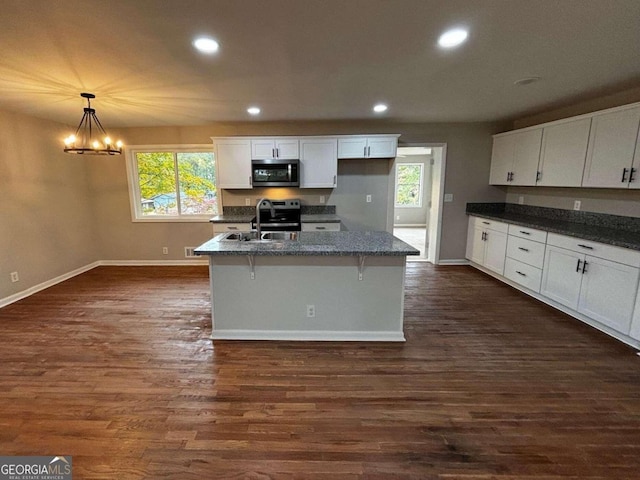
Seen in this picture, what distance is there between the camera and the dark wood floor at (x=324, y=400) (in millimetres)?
1609

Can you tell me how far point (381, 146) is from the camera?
4.68 m

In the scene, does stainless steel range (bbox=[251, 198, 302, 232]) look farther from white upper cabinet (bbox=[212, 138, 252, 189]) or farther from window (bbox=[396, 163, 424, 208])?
Result: window (bbox=[396, 163, 424, 208])

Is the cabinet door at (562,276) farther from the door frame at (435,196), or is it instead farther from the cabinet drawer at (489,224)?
the door frame at (435,196)

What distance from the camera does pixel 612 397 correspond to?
2.07 metres

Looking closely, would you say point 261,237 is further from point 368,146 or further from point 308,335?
point 368,146

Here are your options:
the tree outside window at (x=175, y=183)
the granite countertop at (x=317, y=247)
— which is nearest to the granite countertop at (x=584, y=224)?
the granite countertop at (x=317, y=247)

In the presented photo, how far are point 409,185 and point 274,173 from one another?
6.39 m

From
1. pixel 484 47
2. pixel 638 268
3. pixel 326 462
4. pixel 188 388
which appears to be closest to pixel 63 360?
pixel 188 388

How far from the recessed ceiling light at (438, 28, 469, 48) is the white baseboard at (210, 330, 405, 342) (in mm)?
2397

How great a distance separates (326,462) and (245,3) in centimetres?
253

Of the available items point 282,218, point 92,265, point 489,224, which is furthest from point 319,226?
point 92,265

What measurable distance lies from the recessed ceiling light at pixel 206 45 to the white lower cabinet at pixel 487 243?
418cm

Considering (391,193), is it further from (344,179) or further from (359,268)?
(359,268)

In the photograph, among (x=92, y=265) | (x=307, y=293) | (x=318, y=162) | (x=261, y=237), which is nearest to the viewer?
(x=307, y=293)
